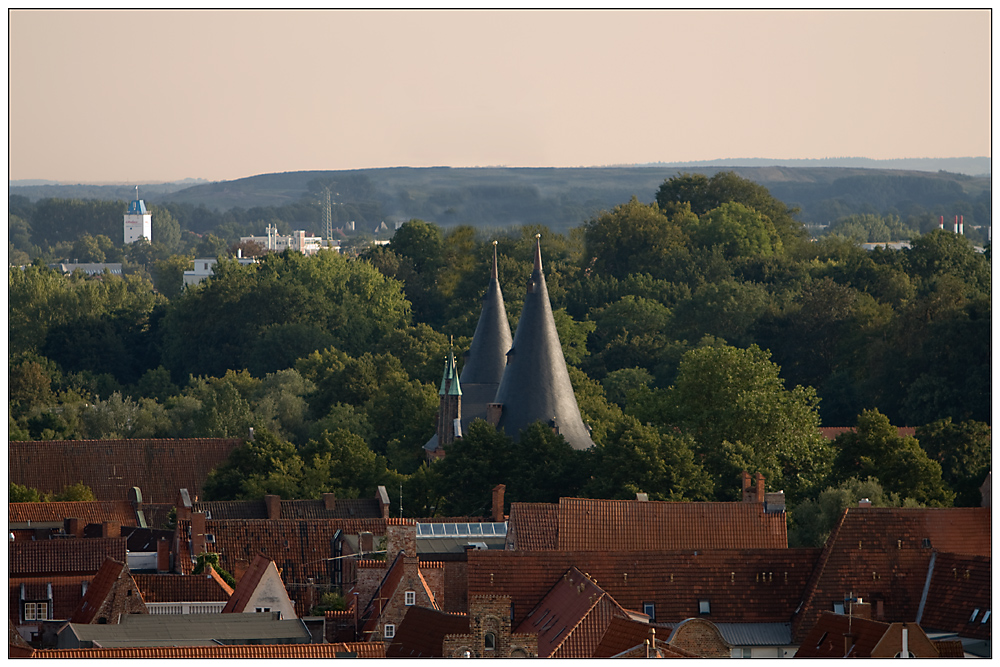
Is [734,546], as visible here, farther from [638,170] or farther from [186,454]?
[638,170]

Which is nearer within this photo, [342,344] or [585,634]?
[585,634]

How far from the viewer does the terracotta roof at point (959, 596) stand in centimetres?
4162

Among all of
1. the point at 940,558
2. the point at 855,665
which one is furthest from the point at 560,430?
the point at 855,665

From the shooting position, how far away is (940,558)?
4538 centimetres

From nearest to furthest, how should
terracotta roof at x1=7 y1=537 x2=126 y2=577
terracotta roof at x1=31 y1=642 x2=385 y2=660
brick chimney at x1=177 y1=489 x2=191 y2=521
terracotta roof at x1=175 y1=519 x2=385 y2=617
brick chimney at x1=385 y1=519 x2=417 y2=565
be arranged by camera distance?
terracotta roof at x1=31 y1=642 x2=385 y2=660 < brick chimney at x1=385 y1=519 x2=417 y2=565 < terracotta roof at x1=7 y1=537 x2=126 y2=577 < terracotta roof at x1=175 y1=519 x2=385 y2=617 < brick chimney at x1=177 y1=489 x2=191 y2=521

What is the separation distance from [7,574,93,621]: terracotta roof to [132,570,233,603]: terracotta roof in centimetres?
135

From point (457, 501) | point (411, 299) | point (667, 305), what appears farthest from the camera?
point (411, 299)

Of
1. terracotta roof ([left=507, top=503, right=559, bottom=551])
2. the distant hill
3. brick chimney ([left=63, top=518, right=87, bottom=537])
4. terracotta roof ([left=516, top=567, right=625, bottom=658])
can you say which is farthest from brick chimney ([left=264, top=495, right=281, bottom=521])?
the distant hill

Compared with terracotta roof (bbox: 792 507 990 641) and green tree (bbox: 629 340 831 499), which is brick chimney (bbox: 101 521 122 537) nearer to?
green tree (bbox: 629 340 831 499)

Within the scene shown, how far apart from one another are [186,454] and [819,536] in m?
33.3

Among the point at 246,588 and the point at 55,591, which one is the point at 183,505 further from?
the point at 246,588

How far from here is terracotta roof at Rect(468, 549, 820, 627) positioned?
44.6m

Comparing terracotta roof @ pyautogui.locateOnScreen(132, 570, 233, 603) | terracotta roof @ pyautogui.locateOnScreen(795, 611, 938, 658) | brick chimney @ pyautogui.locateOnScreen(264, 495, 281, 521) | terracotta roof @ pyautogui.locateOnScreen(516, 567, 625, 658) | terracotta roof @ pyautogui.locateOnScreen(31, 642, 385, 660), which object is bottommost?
brick chimney @ pyautogui.locateOnScreen(264, 495, 281, 521)

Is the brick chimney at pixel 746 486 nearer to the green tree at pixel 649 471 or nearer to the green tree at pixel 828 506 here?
the green tree at pixel 649 471
